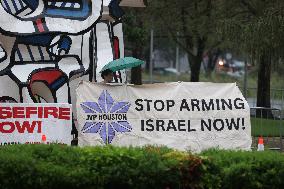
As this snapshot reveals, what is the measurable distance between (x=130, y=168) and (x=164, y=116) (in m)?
5.30

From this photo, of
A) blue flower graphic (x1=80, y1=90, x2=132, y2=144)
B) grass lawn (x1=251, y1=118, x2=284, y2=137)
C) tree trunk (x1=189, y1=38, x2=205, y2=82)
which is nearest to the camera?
blue flower graphic (x1=80, y1=90, x2=132, y2=144)

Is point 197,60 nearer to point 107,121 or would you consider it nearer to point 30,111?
point 107,121

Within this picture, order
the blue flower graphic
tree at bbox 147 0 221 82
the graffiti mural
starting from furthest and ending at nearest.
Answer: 1. tree at bbox 147 0 221 82
2. the graffiti mural
3. the blue flower graphic

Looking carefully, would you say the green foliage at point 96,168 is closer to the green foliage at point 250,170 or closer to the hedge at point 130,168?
the hedge at point 130,168

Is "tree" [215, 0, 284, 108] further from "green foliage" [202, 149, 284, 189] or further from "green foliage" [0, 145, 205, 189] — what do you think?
"green foliage" [0, 145, 205, 189]

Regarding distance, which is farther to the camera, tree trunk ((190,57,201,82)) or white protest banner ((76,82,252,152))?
tree trunk ((190,57,201,82))

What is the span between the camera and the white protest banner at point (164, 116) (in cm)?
1279

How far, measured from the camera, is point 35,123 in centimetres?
1239

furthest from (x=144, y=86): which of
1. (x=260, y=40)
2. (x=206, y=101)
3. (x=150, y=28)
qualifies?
(x=150, y=28)

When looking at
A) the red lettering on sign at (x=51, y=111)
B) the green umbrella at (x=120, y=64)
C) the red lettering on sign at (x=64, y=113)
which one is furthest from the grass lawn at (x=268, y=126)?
the red lettering on sign at (x=51, y=111)

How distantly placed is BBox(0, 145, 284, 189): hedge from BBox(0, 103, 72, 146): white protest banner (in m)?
3.91

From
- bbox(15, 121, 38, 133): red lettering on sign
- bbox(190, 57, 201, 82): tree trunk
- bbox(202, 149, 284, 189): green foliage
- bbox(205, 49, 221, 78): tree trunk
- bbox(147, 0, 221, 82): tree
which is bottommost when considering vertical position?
bbox(205, 49, 221, 78): tree trunk

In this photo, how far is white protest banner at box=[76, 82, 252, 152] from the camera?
42.0 feet

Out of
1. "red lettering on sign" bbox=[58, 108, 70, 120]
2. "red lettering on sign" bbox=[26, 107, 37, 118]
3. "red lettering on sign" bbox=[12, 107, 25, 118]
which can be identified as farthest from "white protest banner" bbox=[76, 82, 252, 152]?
"red lettering on sign" bbox=[12, 107, 25, 118]
